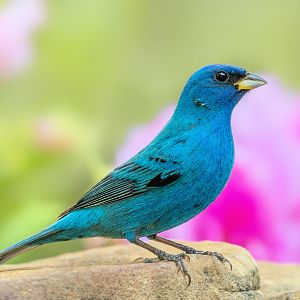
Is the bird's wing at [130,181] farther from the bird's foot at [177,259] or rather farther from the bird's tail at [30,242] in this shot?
the bird's foot at [177,259]

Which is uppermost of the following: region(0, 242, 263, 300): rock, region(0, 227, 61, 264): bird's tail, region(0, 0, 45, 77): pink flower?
region(0, 0, 45, 77): pink flower

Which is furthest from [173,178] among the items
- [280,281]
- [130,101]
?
[130,101]

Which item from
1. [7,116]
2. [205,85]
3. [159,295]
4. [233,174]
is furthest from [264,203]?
[7,116]

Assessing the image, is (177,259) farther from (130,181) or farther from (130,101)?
(130,101)

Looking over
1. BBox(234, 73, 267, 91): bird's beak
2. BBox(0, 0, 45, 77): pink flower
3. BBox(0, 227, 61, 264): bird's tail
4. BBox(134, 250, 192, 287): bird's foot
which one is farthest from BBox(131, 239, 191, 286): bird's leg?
BBox(0, 0, 45, 77): pink flower

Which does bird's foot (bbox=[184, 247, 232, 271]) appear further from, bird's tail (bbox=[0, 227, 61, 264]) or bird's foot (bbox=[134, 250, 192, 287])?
bird's tail (bbox=[0, 227, 61, 264])

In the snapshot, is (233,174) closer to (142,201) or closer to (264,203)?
(264,203)
